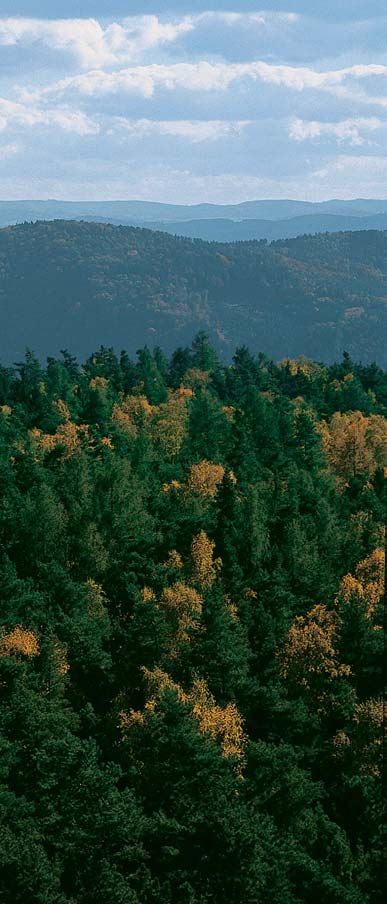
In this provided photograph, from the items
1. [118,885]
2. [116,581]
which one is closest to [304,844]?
[118,885]

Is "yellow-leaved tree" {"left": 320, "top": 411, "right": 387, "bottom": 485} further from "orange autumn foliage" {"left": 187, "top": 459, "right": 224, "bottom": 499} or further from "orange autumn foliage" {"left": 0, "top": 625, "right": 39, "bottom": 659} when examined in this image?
"orange autumn foliage" {"left": 0, "top": 625, "right": 39, "bottom": 659}

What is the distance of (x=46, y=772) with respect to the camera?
136 feet

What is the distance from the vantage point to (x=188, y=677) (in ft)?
161

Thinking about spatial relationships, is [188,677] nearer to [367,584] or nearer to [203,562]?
[203,562]

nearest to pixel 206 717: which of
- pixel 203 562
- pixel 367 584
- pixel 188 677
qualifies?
pixel 188 677

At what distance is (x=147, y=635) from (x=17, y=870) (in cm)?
1635

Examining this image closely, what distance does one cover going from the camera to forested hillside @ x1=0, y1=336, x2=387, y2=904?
37.6 meters

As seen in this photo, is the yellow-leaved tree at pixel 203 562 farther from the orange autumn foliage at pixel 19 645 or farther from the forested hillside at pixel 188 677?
the orange autumn foliage at pixel 19 645

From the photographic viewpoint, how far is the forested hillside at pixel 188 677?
37562 millimetres

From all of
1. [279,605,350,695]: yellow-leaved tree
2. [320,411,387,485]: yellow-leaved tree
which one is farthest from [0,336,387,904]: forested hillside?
[320,411,387,485]: yellow-leaved tree

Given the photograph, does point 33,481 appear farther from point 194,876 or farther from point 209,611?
point 194,876

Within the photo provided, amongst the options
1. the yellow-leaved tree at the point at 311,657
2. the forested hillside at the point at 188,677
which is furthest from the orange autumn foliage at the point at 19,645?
the yellow-leaved tree at the point at 311,657

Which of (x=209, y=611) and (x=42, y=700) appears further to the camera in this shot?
(x=209, y=611)

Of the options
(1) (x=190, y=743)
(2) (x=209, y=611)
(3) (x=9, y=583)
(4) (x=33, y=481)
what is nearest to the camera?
(1) (x=190, y=743)
